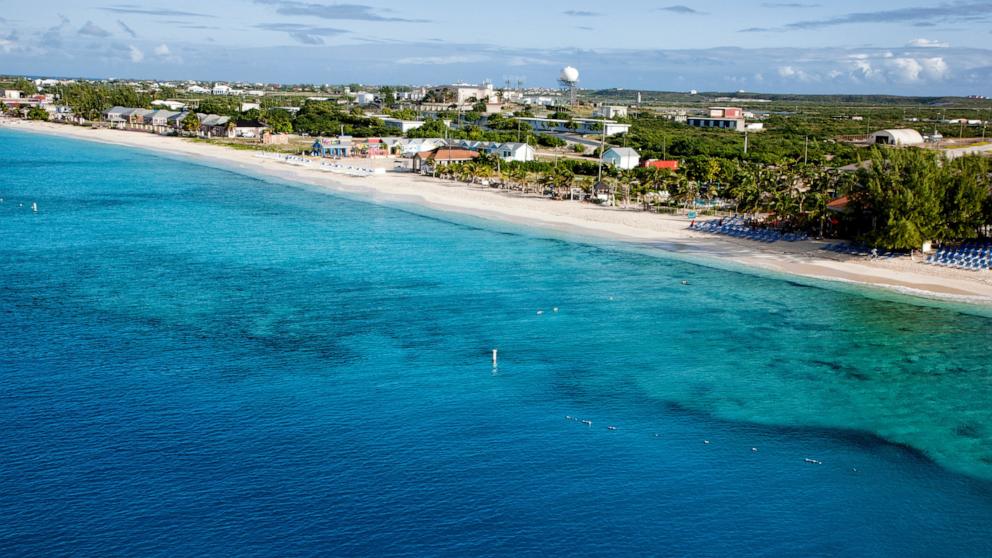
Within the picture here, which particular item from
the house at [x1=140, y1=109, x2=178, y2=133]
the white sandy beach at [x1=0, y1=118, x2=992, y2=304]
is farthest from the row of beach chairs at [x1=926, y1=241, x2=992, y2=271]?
the house at [x1=140, y1=109, x2=178, y2=133]

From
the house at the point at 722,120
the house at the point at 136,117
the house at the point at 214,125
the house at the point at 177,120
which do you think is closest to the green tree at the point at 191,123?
the house at the point at 214,125

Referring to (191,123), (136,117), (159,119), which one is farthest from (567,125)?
(136,117)

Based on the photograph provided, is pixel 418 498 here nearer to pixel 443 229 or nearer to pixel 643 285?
pixel 643 285

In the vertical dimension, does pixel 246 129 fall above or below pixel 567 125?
below

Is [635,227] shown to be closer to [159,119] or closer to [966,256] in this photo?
[966,256]

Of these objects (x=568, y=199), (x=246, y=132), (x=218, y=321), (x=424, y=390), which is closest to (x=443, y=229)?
(x=568, y=199)

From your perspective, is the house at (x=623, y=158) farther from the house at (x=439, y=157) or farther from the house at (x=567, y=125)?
the house at (x=567, y=125)
